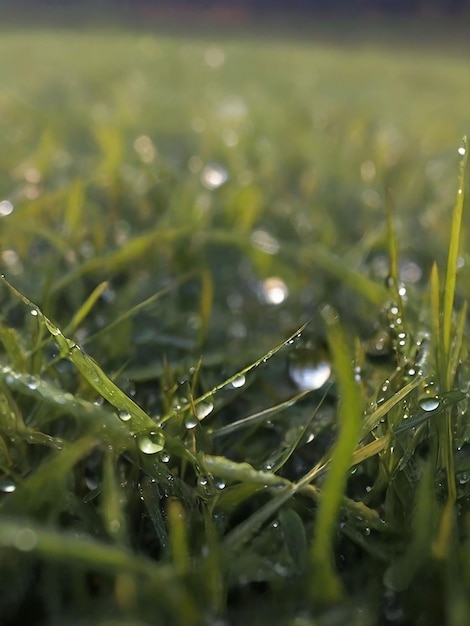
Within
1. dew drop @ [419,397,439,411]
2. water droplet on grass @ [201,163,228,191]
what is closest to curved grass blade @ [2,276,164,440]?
dew drop @ [419,397,439,411]

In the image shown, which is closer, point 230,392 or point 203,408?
→ point 203,408

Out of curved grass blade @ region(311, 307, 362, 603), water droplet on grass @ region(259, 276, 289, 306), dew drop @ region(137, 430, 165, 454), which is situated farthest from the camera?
water droplet on grass @ region(259, 276, 289, 306)

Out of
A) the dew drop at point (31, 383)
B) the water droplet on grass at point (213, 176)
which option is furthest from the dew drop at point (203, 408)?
the water droplet on grass at point (213, 176)

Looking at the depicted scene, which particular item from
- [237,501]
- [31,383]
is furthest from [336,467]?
[31,383]

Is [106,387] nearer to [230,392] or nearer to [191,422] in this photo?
[191,422]

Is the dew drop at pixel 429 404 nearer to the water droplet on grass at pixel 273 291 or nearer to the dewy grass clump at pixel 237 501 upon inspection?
the dewy grass clump at pixel 237 501

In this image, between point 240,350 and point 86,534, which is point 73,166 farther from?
point 86,534

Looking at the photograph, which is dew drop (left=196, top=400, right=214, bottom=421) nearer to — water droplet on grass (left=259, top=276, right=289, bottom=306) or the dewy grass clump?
the dewy grass clump
